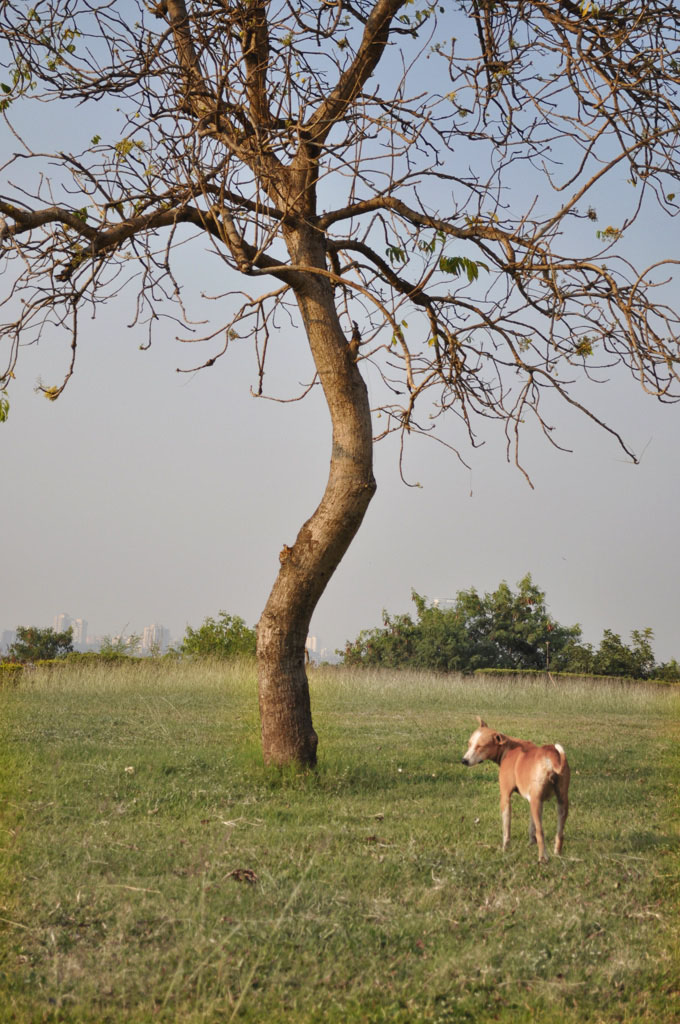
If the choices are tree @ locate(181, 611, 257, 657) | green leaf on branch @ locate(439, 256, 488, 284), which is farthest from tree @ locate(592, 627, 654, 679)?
green leaf on branch @ locate(439, 256, 488, 284)

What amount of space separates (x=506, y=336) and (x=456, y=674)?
11.2 m

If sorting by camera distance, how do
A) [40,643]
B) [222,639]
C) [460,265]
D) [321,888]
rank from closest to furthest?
[321,888]
[460,265]
[222,639]
[40,643]

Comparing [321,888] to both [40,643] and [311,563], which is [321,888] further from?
[40,643]

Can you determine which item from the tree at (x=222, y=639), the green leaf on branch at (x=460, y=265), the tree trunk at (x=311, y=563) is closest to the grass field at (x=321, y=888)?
the tree trunk at (x=311, y=563)

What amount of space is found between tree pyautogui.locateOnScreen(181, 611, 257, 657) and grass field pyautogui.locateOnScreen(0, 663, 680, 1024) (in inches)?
345

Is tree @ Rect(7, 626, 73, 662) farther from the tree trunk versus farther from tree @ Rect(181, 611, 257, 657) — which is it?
the tree trunk

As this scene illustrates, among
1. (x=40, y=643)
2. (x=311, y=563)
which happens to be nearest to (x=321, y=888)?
(x=311, y=563)

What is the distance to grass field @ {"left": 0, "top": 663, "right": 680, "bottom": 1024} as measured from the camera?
12.3ft

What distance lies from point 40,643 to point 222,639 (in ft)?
22.7

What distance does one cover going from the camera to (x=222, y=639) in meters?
18.7

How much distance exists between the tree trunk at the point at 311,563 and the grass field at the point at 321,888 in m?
0.37

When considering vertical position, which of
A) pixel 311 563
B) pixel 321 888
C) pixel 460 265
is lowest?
pixel 321 888

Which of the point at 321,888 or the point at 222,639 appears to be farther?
the point at 222,639

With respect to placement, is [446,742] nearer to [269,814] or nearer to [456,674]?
[269,814]
